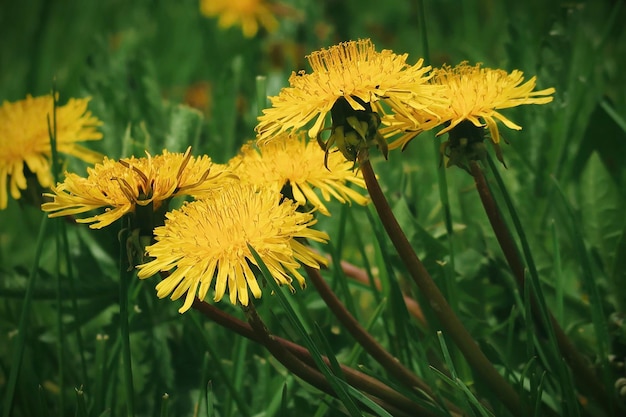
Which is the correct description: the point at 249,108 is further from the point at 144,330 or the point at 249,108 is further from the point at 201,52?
the point at 144,330

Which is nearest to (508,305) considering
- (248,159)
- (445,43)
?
(248,159)

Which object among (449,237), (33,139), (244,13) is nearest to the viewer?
(449,237)

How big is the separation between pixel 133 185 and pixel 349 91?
26cm

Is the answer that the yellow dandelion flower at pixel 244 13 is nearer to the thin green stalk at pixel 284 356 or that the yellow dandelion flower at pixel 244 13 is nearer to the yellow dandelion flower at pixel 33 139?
the yellow dandelion flower at pixel 33 139

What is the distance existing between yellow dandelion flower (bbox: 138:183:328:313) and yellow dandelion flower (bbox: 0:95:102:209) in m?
0.43

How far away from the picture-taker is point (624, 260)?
108cm

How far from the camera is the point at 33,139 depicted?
1173mm

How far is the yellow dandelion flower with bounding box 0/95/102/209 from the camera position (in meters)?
1.13

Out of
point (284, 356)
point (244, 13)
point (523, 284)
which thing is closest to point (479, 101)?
point (523, 284)

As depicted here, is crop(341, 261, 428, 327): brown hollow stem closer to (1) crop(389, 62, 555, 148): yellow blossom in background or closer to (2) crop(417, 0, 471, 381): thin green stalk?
(2) crop(417, 0, 471, 381): thin green stalk

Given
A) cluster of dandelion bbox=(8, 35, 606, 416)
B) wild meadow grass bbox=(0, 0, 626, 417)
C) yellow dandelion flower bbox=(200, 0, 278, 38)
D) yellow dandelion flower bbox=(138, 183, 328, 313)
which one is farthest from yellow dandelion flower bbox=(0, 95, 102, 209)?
yellow dandelion flower bbox=(200, 0, 278, 38)

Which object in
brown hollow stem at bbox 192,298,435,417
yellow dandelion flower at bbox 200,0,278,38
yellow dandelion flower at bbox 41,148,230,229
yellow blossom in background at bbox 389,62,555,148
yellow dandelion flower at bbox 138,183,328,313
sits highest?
yellow dandelion flower at bbox 200,0,278,38

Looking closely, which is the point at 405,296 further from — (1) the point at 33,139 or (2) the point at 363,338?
(1) the point at 33,139

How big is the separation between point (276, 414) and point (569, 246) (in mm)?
583
